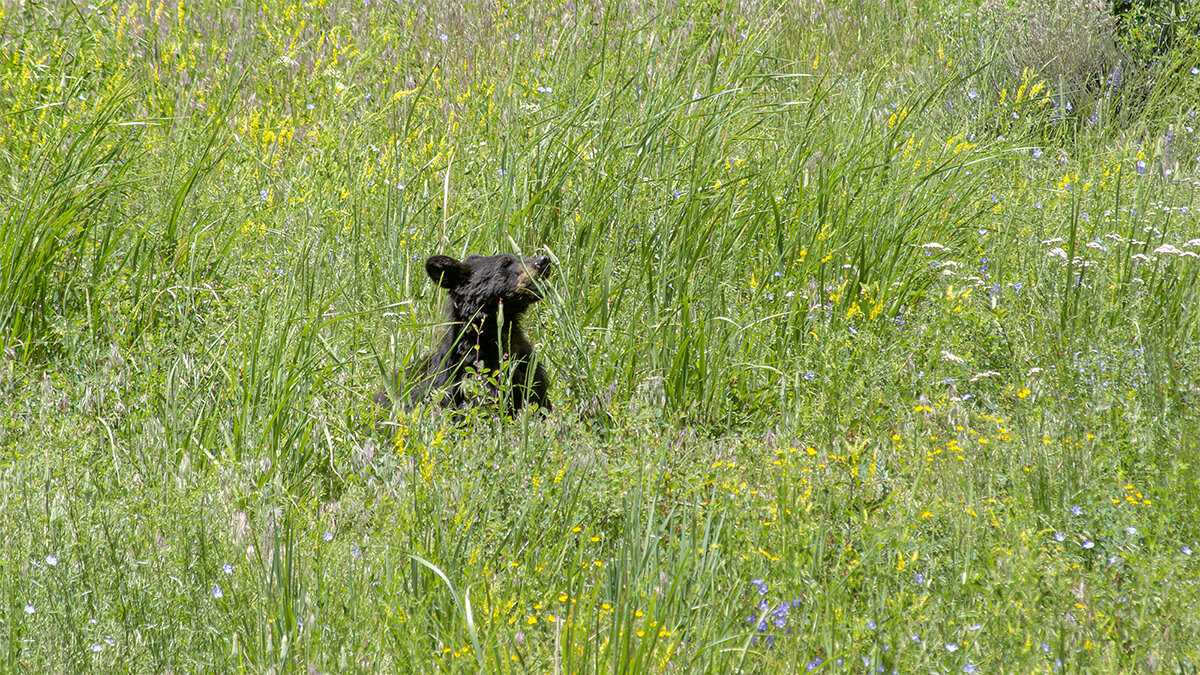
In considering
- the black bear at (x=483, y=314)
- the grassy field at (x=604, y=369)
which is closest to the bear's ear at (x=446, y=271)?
the black bear at (x=483, y=314)

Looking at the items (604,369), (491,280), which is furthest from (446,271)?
(604,369)

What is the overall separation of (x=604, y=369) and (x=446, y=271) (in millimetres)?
1028

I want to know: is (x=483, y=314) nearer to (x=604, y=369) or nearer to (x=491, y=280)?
(x=491, y=280)

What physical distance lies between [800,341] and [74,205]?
330 cm

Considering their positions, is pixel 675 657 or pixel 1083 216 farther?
pixel 1083 216

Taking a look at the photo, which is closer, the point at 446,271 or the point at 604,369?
the point at 604,369

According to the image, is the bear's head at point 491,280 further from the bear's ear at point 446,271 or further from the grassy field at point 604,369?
the grassy field at point 604,369

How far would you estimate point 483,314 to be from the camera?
525 cm

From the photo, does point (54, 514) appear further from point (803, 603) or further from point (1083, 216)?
point (1083, 216)

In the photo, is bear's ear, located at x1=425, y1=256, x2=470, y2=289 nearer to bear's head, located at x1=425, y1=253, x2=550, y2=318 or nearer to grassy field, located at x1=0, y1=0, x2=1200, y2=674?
bear's head, located at x1=425, y1=253, x2=550, y2=318

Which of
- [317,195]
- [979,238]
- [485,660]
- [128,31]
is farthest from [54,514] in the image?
[128,31]

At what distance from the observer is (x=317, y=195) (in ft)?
18.5

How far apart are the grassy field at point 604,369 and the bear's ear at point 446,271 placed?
15 cm

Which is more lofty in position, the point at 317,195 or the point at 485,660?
the point at 317,195
